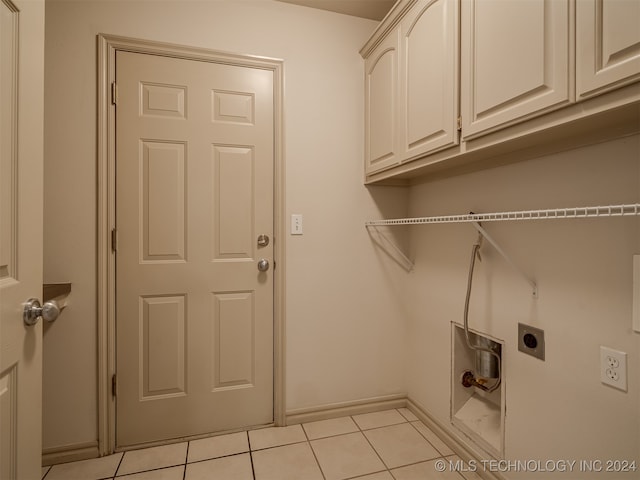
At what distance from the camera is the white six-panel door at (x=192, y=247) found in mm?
1665

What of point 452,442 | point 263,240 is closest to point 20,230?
point 263,240

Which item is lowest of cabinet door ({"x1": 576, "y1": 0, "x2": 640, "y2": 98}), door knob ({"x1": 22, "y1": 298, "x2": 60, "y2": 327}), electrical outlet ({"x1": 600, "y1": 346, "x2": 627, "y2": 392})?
electrical outlet ({"x1": 600, "y1": 346, "x2": 627, "y2": 392})

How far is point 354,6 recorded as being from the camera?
6.25 feet

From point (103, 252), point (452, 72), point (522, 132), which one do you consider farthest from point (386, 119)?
point (103, 252)

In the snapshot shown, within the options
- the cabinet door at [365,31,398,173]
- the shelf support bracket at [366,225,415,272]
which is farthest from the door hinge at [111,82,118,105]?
the shelf support bracket at [366,225,415,272]

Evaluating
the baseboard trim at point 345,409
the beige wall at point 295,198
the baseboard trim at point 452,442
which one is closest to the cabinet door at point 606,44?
the beige wall at point 295,198

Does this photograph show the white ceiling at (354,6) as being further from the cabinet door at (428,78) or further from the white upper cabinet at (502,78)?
the cabinet door at (428,78)

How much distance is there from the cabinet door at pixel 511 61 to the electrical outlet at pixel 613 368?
0.77 m

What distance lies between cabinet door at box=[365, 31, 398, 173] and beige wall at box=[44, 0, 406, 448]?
0.08m

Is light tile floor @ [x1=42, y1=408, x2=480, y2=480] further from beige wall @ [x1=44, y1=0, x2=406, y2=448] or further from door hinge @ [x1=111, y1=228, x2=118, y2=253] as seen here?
door hinge @ [x1=111, y1=228, x2=118, y2=253]

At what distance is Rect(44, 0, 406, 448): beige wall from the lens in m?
1.56

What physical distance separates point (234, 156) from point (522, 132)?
1.39m

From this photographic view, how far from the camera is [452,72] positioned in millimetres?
1247

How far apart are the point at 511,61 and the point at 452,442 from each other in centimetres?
174
